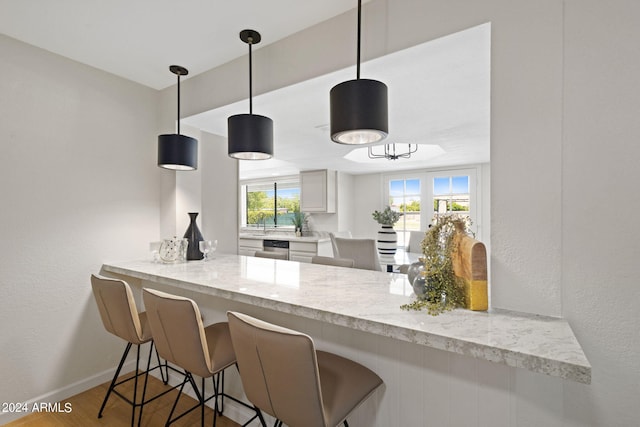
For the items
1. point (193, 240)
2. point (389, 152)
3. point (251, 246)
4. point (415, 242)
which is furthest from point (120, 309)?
point (251, 246)

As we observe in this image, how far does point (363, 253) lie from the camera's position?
9.88ft

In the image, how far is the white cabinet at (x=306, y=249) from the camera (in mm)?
4864

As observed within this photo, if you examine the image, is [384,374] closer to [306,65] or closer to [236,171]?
[306,65]

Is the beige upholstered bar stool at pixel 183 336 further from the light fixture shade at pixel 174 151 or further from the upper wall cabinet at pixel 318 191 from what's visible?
the upper wall cabinet at pixel 318 191

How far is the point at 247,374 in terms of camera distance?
3.42 feet

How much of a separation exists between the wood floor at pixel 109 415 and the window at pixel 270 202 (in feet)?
13.9

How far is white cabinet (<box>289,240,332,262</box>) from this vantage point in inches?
191

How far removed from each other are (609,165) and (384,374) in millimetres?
1118

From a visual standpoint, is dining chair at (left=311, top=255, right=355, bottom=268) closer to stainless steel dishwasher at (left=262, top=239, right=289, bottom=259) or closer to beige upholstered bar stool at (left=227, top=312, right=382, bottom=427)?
beige upholstered bar stool at (left=227, top=312, right=382, bottom=427)

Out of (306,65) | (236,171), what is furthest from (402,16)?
(236,171)

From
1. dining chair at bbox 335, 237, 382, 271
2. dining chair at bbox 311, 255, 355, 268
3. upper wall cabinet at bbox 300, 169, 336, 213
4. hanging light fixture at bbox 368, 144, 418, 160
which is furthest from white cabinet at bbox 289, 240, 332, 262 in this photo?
dining chair at bbox 311, 255, 355, 268

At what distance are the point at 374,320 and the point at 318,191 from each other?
4.49 m

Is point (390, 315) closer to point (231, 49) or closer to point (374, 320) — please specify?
point (374, 320)

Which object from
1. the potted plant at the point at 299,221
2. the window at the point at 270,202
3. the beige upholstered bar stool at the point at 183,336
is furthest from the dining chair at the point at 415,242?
the beige upholstered bar stool at the point at 183,336
